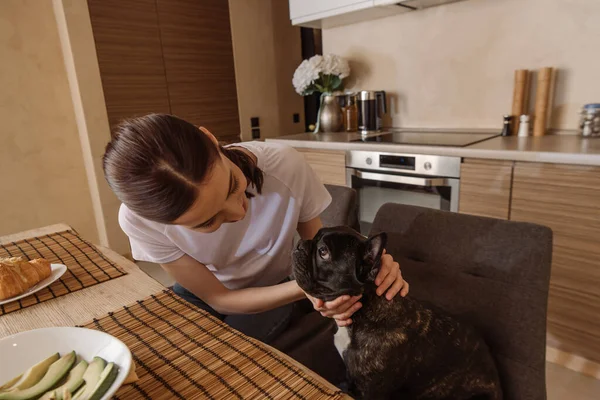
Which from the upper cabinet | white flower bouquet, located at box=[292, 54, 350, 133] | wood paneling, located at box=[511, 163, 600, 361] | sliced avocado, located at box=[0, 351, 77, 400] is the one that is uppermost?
the upper cabinet

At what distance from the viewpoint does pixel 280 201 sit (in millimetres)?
1170

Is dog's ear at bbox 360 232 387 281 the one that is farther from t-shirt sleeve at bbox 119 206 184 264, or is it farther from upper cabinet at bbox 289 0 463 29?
upper cabinet at bbox 289 0 463 29

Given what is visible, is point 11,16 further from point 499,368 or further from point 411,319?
point 499,368

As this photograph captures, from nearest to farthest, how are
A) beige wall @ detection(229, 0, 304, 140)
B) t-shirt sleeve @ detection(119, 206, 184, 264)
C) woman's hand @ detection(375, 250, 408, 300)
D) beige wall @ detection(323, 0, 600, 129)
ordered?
1. woman's hand @ detection(375, 250, 408, 300)
2. t-shirt sleeve @ detection(119, 206, 184, 264)
3. beige wall @ detection(323, 0, 600, 129)
4. beige wall @ detection(229, 0, 304, 140)

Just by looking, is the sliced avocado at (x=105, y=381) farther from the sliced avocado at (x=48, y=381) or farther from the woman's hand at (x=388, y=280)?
the woman's hand at (x=388, y=280)

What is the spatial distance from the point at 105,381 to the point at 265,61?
137 inches

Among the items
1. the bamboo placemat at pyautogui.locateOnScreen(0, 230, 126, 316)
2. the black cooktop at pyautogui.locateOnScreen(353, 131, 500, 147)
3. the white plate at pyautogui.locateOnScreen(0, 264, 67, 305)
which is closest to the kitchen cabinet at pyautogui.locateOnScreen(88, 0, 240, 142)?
the black cooktop at pyautogui.locateOnScreen(353, 131, 500, 147)

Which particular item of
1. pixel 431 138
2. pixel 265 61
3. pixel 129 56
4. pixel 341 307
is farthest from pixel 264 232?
pixel 265 61

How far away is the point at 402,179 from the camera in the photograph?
2178 mm

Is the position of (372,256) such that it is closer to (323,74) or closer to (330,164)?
(330,164)

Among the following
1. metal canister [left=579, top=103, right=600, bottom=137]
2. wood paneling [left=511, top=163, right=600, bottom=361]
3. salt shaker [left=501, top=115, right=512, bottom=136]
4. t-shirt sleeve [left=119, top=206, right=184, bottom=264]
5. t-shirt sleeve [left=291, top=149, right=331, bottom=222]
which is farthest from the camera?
salt shaker [left=501, top=115, right=512, bottom=136]

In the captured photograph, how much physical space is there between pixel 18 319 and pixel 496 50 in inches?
101

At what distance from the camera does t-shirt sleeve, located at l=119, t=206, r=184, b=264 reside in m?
1.00

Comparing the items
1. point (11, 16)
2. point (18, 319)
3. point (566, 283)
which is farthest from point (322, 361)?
point (11, 16)
